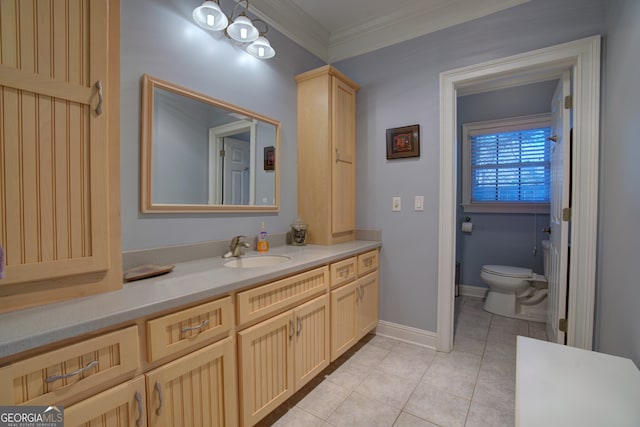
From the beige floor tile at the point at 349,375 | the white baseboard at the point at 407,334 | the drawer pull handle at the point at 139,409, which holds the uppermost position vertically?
the drawer pull handle at the point at 139,409

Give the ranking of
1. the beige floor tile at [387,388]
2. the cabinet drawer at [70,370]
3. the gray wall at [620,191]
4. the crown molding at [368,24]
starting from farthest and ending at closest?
the crown molding at [368,24]
the beige floor tile at [387,388]
the gray wall at [620,191]
the cabinet drawer at [70,370]

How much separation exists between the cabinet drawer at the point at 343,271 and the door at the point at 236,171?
78 centimetres

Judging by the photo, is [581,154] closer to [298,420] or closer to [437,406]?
[437,406]

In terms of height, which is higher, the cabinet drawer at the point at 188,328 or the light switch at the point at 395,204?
the light switch at the point at 395,204

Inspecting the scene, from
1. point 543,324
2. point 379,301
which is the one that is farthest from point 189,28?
point 543,324

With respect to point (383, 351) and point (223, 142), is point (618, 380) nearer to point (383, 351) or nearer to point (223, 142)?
point (383, 351)

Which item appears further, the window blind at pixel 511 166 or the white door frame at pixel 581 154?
the window blind at pixel 511 166

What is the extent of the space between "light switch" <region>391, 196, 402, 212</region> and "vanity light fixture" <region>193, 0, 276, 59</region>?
1459 mm

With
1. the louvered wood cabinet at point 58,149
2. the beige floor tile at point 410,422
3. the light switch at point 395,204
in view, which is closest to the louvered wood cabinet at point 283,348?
the beige floor tile at point 410,422

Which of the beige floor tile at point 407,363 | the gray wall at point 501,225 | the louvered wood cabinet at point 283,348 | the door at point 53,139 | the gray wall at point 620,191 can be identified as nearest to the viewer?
the door at point 53,139

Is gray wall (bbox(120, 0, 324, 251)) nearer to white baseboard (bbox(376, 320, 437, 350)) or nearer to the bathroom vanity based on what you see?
the bathroom vanity

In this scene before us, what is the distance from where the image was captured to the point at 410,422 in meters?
1.50

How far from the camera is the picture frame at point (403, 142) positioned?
2.29 metres

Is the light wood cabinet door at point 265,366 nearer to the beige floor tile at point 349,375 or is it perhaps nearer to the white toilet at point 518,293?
the beige floor tile at point 349,375
